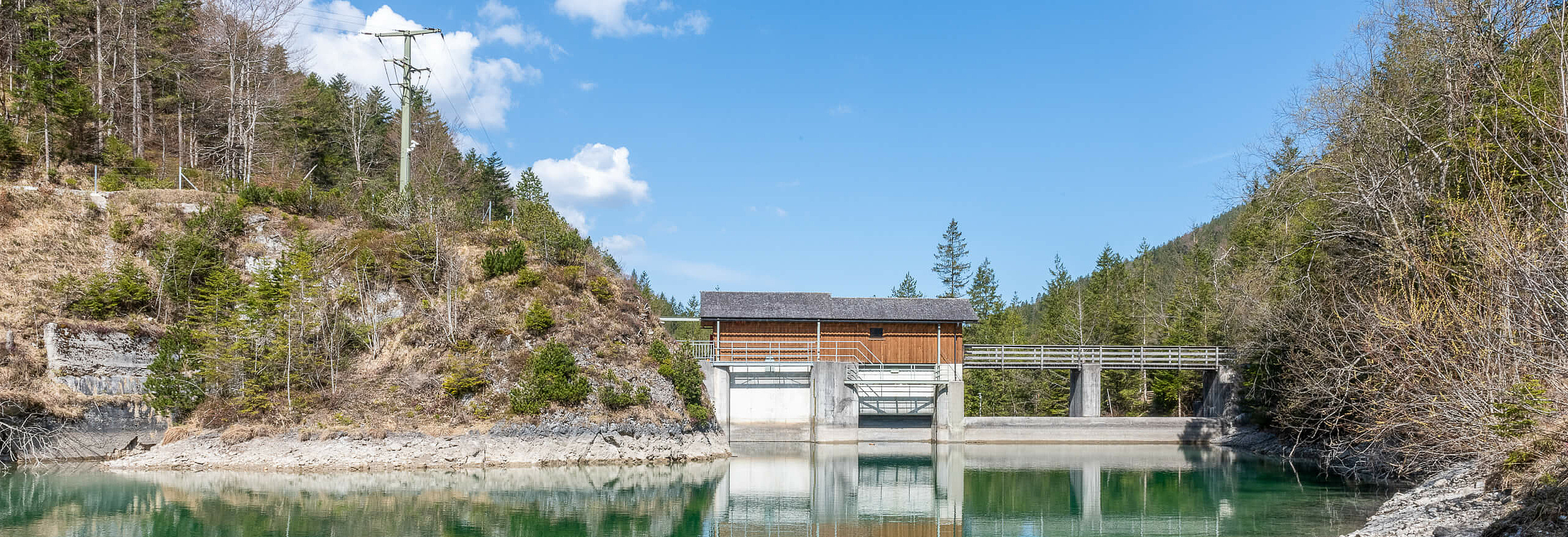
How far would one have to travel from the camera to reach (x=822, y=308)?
107ft

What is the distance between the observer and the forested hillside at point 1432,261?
1073 centimetres

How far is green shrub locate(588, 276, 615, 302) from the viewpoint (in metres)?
28.2

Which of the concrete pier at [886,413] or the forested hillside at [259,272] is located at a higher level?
the forested hillside at [259,272]

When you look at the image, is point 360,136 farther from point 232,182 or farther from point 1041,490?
point 1041,490

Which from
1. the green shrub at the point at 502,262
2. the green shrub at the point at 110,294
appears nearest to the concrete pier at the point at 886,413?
the green shrub at the point at 502,262

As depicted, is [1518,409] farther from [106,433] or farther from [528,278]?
[106,433]

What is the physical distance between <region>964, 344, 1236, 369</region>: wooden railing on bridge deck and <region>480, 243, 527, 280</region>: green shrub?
16.8m

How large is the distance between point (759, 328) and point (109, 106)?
26.3m

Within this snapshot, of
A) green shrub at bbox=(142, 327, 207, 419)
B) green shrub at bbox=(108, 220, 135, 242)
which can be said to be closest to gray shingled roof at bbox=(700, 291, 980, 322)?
green shrub at bbox=(142, 327, 207, 419)

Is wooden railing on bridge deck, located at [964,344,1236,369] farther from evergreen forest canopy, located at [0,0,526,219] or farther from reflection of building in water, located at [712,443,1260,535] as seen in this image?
evergreen forest canopy, located at [0,0,526,219]

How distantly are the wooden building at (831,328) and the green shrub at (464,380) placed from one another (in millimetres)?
9193

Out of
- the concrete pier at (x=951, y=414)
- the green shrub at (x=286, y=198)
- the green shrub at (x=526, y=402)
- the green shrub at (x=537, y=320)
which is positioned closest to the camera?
the green shrub at (x=526, y=402)

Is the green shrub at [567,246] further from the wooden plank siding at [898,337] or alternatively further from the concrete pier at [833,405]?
the concrete pier at [833,405]

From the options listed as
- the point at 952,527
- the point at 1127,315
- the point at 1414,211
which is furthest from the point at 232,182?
the point at 1127,315
